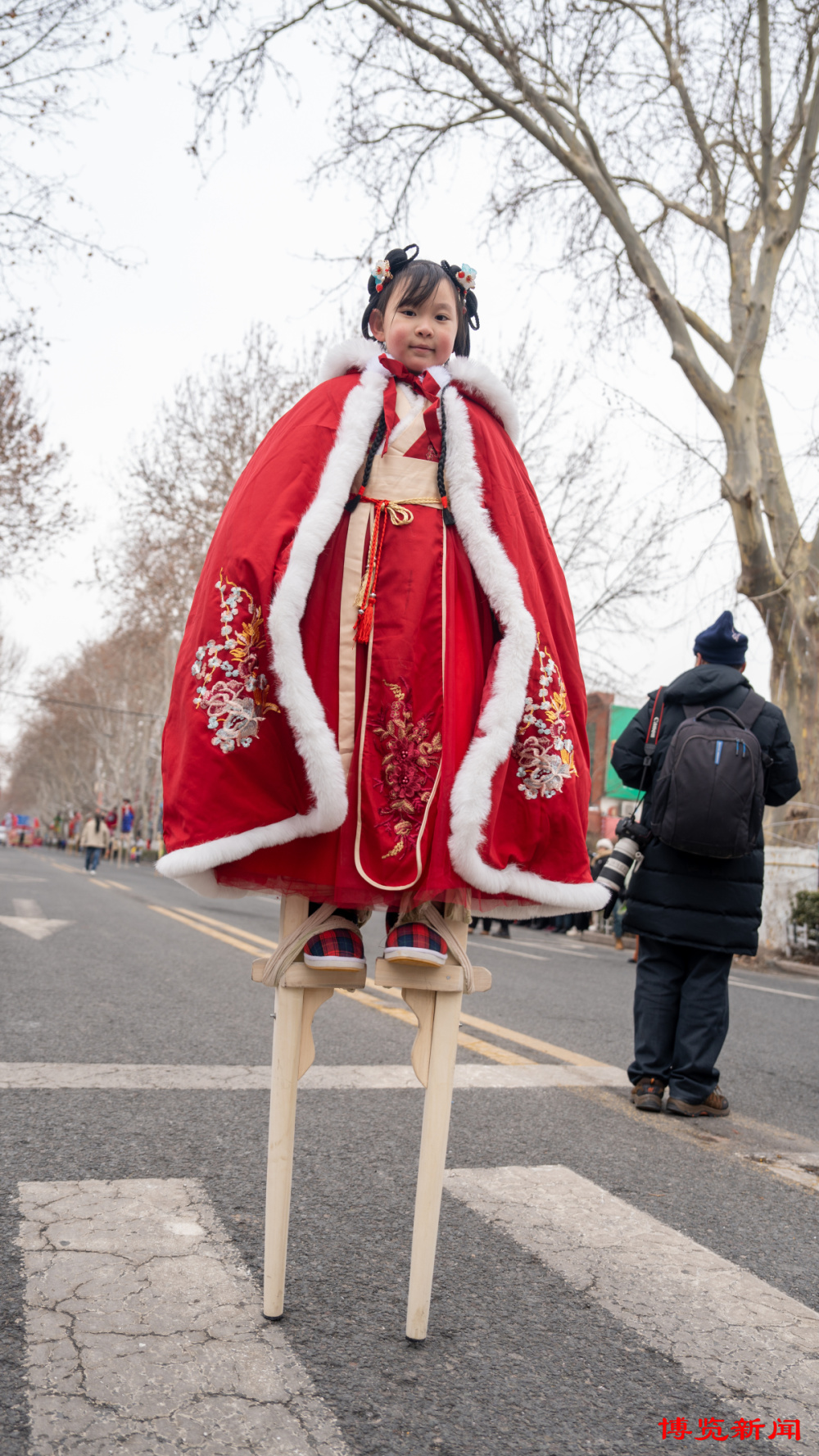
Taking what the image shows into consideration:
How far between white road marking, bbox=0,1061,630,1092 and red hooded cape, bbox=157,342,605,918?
6.11 ft

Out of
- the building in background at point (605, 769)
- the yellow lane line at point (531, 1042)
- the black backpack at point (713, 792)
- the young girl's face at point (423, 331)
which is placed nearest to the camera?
the young girl's face at point (423, 331)

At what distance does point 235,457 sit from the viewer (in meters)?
27.6

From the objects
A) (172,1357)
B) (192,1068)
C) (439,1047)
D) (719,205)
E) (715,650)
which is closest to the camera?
(172,1357)

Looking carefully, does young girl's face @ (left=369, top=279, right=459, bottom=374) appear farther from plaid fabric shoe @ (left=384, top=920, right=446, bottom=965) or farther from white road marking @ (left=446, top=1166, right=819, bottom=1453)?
white road marking @ (left=446, top=1166, right=819, bottom=1453)

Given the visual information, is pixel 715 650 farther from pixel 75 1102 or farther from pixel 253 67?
pixel 253 67

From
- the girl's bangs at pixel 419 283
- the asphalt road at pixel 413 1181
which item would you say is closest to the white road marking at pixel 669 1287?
the asphalt road at pixel 413 1181

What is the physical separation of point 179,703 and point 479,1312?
1257mm

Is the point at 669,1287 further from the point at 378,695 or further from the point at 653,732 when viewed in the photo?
the point at 653,732

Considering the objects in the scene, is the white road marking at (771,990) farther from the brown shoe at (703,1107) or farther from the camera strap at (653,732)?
the camera strap at (653,732)

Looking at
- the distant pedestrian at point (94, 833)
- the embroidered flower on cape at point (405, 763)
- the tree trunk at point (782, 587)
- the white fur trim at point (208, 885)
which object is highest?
the tree trunk at point (782, 587)

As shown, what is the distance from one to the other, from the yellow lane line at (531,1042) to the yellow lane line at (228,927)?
265cm

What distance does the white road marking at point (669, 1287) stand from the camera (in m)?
1.95

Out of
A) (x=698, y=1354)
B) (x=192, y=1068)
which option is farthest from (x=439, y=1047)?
(x=192, y=1068)

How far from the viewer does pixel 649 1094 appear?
4.00 meters
